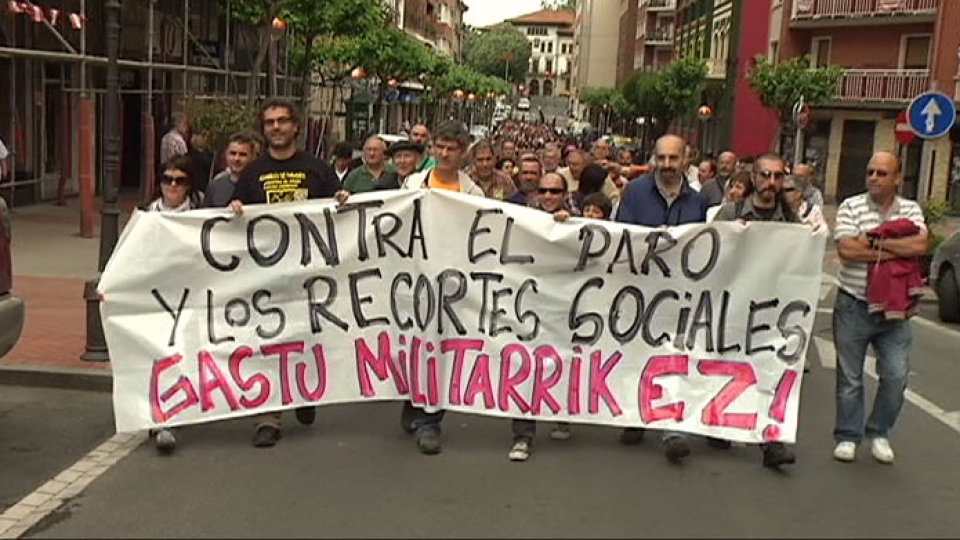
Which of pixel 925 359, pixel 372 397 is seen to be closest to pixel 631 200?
pixel 372 397

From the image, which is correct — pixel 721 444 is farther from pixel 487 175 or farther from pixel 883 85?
pixel 883 85

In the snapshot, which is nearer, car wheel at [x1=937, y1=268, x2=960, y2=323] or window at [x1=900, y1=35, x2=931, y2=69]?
car wheel at [x1=937, y1=268, x2=960, y2=323]

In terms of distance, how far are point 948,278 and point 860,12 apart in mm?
28418

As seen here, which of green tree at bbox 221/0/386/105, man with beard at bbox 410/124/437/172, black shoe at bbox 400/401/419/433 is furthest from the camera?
green tree at bbox 221/0/386/105

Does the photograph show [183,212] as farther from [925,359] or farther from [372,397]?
[925,359]

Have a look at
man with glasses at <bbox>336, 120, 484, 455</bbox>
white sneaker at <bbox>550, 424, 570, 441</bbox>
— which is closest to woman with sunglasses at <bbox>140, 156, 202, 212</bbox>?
man with glasses at <bbox>336, 120, 484, 455</bbox>

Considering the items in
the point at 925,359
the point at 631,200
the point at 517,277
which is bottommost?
the point at 925,359

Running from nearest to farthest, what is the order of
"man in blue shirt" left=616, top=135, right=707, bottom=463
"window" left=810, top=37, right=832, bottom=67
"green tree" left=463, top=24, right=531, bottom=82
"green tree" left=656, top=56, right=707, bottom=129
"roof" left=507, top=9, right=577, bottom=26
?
"man in blue shirt" left=616, top=135, right=707, bottom=463
"window" left=810, top=37, right=832, bottom=67
"green tree" left=656, top=56, right=707, bottom=129
"green tree" left=463, top=24, right=531, bottom=82
"roof" left=507, top=9, right=577, bottom=26

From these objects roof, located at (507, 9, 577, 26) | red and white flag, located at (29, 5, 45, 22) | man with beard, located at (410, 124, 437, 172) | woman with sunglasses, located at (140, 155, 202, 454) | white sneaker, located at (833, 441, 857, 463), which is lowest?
white sneaker, located at (833, 441, 857, 463)

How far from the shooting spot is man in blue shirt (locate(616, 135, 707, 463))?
261 inches

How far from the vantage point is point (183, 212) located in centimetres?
Answer: 662

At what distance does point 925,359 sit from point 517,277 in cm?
601

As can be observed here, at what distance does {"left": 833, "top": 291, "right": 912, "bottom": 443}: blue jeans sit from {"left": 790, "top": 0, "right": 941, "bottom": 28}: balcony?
32.9 meters

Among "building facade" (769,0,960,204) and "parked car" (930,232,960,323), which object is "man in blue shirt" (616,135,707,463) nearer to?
"parked car" (930,232,960,323)
